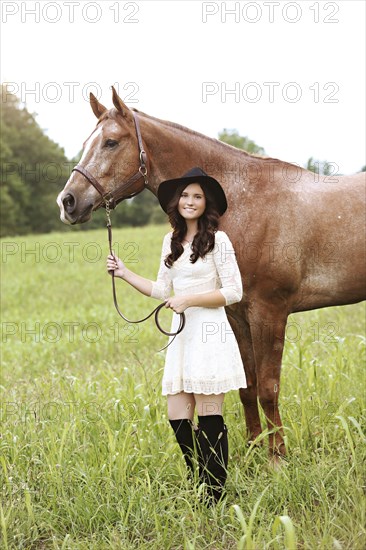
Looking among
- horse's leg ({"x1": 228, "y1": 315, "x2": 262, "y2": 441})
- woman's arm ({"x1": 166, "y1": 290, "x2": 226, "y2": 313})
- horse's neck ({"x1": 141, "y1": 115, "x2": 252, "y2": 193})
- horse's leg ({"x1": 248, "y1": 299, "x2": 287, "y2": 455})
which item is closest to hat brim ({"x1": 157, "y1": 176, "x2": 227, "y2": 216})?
horse's neck ({"x1": 141, "y1": 115, "x2": 252, "y2": 193})

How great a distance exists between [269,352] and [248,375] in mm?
341

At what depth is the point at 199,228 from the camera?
11.3 feet

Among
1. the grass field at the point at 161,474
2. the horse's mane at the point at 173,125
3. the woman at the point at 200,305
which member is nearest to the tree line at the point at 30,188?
the grass field at the point at 161,474

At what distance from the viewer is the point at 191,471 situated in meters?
3.63

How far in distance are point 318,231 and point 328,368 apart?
2.11 meters

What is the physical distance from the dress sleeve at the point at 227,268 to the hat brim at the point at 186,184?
209mm

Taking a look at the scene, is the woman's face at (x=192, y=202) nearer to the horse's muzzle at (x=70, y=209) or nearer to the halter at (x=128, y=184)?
the halter at (x=128, y=184)

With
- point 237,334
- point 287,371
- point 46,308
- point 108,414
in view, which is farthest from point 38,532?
point 46,308

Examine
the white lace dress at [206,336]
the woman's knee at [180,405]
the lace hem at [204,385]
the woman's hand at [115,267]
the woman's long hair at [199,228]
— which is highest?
the woman's long hair at [199,228]

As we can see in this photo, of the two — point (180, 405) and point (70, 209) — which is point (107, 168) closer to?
point (70, 209)

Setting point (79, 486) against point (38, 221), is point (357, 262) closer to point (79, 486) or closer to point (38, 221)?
point (79, 486)

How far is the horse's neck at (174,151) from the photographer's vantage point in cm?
378

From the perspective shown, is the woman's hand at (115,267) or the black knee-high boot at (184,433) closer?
the woman's hand at (115,267)

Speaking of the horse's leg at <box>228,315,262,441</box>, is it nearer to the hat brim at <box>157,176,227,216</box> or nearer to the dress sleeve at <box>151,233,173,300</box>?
the dress sleeve at <box>151,233,173,300</box>
